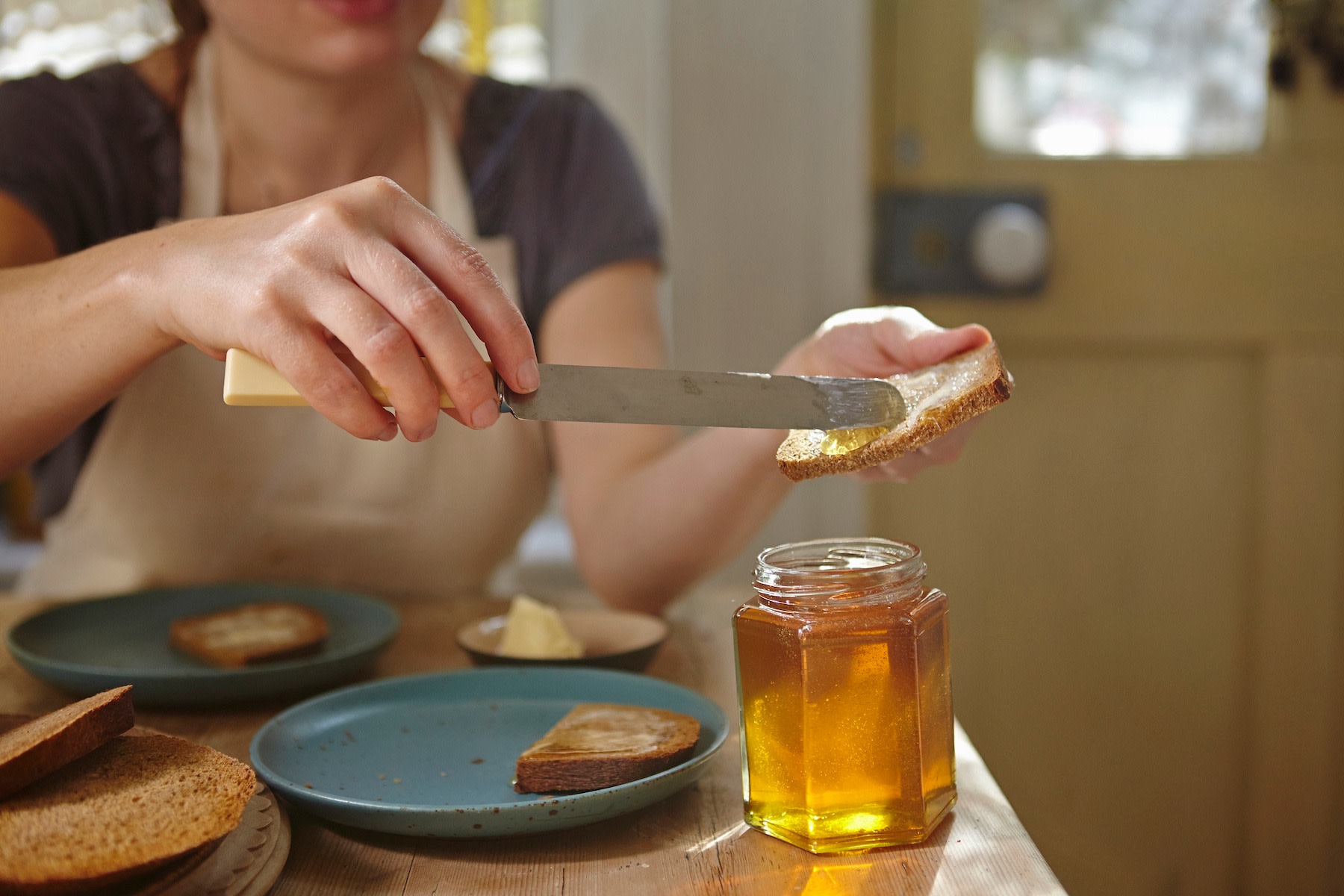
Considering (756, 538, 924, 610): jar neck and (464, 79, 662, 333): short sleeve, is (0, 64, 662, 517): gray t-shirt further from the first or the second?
(756, 538, 924, 610): jar neck

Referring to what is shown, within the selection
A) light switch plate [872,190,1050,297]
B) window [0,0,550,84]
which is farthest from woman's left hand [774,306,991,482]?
window [0,0,550,84]

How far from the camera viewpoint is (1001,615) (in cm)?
187

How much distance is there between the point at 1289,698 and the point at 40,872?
6.24 ft

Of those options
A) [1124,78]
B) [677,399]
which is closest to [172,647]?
[677,399]

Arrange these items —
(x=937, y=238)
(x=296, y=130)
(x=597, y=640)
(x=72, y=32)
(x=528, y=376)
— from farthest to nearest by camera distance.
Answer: (x=72, y=32) < (x=937, y=238) < (x=296, y=130) < (x=597, y=640) < (x=528, y=376)

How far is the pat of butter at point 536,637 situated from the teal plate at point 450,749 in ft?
0.23

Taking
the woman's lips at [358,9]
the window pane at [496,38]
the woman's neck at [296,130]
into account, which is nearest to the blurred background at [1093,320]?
the window pane at [496,38]

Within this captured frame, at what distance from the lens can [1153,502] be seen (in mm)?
1844

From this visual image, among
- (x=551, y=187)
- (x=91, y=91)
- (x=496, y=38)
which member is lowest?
(x=551, y=187)

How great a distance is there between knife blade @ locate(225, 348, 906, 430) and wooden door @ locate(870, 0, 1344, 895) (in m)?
1.15

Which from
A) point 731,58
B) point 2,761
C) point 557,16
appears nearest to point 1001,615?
point 731,58

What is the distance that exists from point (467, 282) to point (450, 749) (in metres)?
0.32

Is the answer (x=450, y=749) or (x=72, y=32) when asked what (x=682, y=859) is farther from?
(x=72, y=32)

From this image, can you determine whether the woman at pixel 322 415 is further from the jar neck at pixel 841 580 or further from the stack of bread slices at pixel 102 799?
the stack of bread slices at pixel 102 799
